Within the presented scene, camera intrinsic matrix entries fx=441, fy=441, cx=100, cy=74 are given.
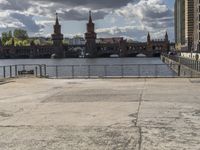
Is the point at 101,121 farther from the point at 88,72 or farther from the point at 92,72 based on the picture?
the point at 92,72

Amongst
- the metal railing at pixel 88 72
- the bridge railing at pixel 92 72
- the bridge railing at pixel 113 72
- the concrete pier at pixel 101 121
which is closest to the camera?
the concrete pier at pixel 101 121

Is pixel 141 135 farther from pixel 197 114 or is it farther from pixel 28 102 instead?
pixel 28 102

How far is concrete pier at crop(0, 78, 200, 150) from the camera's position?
11.2 meters

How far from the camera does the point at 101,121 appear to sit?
14.4 m

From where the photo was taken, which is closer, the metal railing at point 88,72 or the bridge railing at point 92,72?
the bridge railing at point 92,72

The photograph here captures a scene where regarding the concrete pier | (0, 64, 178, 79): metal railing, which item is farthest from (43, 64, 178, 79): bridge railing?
the concrete pier

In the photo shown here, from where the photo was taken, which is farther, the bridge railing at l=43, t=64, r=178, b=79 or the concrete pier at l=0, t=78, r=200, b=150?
the bridge railing at l=43, t=64, r=178, b=79

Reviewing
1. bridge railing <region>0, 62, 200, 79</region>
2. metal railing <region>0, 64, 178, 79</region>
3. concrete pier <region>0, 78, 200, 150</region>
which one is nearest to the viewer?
concrete pier <region>0, 78, 200, 150</region>

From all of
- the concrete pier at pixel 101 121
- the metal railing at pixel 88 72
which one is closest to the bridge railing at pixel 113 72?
the metal railing at pixel 88 72

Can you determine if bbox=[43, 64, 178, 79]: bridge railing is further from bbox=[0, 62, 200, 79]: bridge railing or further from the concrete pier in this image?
the concrete pier

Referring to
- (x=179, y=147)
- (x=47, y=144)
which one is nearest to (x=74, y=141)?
(x=47, y=144)

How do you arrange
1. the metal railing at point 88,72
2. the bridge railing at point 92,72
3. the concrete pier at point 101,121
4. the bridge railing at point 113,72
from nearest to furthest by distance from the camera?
1. the concrete pier at point 101,121
2. the bridge railing at point 92,72
3. the metal railing at point 88,72
4. the bridge railing at point 113,72

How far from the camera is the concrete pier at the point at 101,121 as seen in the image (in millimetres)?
11164

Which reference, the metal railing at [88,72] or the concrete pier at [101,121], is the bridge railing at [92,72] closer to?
Answer: the metal railing at [88,72]
